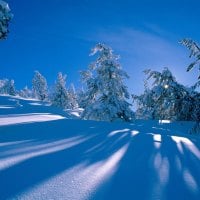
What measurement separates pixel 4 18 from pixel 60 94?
41.1 m

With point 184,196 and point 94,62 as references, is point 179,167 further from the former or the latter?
point 94,62

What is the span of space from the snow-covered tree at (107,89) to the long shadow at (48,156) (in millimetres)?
16148

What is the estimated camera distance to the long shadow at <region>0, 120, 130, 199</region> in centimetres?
341

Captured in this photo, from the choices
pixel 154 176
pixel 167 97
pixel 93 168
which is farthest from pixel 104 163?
pixel 167 97

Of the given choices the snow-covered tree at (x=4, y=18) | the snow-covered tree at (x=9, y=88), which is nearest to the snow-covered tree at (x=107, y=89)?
the snow-covered tree at (x=4, y=18)

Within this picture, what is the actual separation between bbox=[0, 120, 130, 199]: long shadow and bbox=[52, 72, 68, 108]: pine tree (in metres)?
44.6

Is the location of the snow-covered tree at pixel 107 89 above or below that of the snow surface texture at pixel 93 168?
above

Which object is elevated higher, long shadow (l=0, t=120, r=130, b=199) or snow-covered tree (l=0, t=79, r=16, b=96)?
snow-covered tree (l=0, t=79, r=16, b=96)

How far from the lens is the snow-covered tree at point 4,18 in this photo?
12086 millimetres

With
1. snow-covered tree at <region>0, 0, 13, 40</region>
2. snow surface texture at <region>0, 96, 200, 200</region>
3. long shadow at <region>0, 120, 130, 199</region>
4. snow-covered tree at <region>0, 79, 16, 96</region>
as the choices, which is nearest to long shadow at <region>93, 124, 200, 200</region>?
snow surface texture at <region>0, 96, 200, 200</region>

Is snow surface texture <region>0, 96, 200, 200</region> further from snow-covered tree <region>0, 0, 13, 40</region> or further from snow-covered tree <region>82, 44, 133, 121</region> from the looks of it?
snow-covered tree <region>82, 44, 133, 121</region>

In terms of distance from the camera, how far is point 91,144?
580 cm

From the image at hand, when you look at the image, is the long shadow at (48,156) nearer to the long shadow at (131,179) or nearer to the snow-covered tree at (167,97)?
the long shadow at (131,179)

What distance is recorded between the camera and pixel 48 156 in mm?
4562
